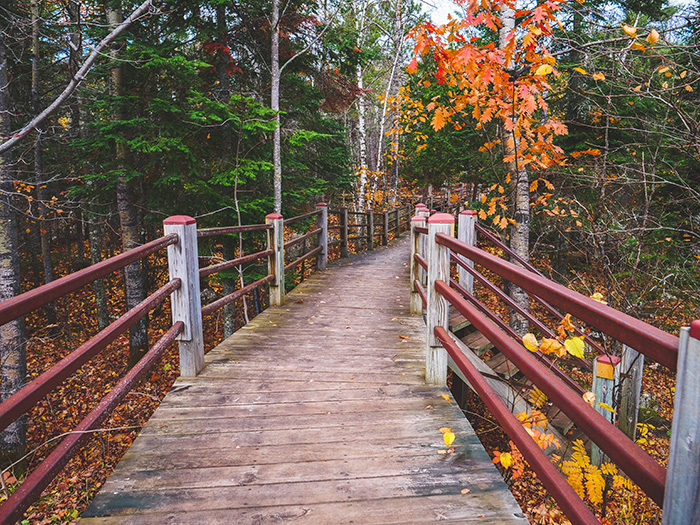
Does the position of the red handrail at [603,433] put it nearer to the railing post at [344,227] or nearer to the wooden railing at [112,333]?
the wooden railing at [112,333]

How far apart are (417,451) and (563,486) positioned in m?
1.06

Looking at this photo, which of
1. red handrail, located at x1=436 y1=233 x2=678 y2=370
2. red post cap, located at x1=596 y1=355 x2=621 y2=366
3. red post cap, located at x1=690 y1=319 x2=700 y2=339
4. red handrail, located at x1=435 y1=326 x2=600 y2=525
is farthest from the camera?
red post cap, located at x1=596 y1=355 x2=621 y2=366

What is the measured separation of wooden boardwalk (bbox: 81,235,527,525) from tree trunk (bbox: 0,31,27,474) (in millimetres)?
5025

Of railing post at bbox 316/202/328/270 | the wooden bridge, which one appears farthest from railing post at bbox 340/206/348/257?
the wooden bridge

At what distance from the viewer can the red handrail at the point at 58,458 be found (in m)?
1.43

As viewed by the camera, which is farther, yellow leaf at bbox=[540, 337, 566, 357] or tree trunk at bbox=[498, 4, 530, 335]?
tree trunk at bbox=[498, 4, 530, 335]

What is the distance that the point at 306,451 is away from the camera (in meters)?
2.31

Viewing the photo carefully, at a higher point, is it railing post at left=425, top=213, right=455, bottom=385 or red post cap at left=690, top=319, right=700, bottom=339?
red post cap at left=690, top=319, right=700, bottom=339

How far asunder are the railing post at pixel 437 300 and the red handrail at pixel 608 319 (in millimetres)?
1055

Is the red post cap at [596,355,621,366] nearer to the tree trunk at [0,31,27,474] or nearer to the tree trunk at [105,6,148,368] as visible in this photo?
the tree trunk at [0,31,27,474]

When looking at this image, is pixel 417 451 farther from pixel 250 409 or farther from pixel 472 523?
pixel 250 409

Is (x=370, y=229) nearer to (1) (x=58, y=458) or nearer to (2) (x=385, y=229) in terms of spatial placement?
(2) (x=385, y=229)

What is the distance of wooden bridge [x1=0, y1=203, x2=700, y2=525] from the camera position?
1179 mm

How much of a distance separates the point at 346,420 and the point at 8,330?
6.72 metres
